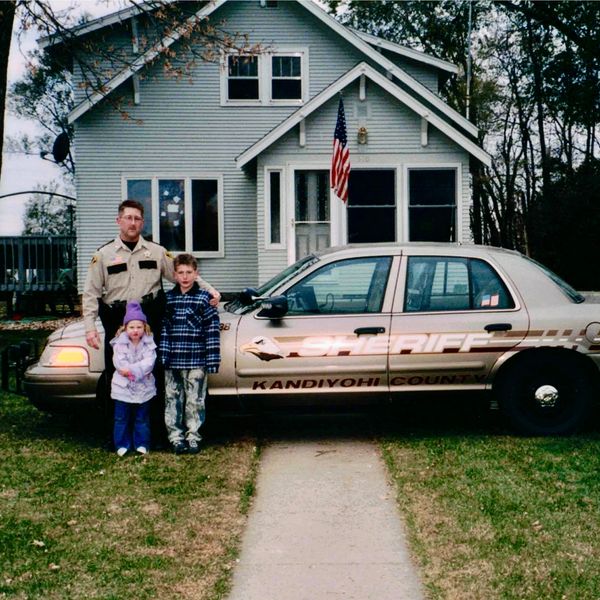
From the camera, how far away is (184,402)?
7.16m

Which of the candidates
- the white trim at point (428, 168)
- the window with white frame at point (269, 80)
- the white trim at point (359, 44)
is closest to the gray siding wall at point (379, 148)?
the white trim at point (428, 168)

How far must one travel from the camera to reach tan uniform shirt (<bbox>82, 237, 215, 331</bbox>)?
22.9ft

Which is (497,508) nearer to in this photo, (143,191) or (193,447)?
(193,447)

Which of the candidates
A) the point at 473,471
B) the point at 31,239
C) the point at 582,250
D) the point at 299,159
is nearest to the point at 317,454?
the point at 473,471

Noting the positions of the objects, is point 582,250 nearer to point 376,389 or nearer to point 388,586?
point 376,389

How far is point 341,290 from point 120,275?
1.81 meters

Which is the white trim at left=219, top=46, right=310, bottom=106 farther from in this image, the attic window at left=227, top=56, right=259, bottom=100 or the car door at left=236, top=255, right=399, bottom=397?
the car door at left=236, top=255, right=399, bottom=397

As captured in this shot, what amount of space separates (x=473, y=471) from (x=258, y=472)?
5.20ft

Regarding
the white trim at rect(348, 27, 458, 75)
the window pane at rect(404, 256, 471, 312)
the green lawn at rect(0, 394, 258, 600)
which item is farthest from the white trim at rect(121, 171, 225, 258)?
the window pane at rect(404, 256, 471, 312)

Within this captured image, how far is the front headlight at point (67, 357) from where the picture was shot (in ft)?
23.8

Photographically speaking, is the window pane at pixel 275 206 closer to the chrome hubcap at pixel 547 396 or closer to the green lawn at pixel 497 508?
the green lawn at pixel 497 508

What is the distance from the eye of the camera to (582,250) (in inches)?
960

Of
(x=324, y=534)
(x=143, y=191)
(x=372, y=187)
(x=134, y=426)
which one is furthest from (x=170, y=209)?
(x=324, y=534)

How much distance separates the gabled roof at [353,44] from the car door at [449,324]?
37.2 feet
